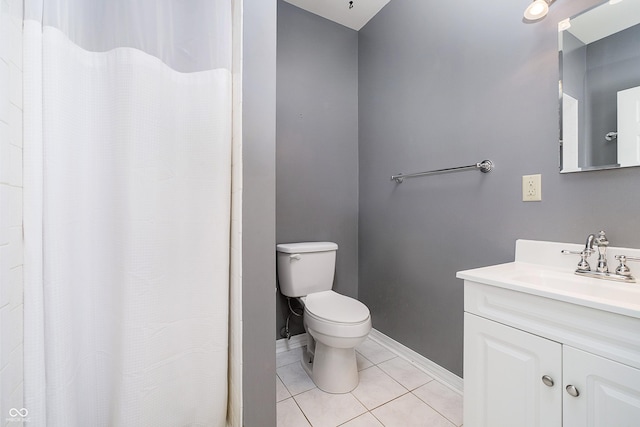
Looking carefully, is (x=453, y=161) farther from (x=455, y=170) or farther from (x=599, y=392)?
(x=599, y=392)

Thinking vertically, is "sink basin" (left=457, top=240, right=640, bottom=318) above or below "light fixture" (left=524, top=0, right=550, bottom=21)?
below

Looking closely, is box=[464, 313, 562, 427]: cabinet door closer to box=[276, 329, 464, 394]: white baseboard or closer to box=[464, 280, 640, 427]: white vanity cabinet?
box=[464, 280, 640, 427]: white vanity cabinet

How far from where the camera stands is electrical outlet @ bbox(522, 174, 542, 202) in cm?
113

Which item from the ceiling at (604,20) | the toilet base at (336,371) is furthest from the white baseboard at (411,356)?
the ceiling at (604,20)

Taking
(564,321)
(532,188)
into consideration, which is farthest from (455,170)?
(564,321)

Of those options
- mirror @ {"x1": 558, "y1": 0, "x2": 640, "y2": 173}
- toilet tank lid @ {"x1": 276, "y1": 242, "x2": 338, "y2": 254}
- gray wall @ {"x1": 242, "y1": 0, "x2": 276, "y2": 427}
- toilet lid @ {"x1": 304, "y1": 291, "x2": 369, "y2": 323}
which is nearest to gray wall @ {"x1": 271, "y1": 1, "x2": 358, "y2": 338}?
toilet tank lid @ {"x1": 276, "y1": 242, "x2": 338, "y2": 254}

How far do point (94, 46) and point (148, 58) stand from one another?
145 mm

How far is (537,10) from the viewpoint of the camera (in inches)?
41.4

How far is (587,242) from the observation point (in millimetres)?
965

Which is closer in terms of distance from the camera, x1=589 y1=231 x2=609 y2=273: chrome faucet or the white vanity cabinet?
the white vanity cabinet

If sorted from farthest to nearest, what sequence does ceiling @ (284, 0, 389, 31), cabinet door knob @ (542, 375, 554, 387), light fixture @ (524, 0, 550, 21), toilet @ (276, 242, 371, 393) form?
ceiling @ (284, 0, 389, 31), toilet @ (276, 242, 371, 393), light fixture @ (524, 0, 550, 21), cabinet door knob @ (542, 375, 554, 387)

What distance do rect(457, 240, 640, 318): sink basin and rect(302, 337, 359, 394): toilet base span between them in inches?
33.3

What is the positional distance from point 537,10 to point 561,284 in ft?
3.62

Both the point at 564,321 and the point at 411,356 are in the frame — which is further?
the point at 411,356
